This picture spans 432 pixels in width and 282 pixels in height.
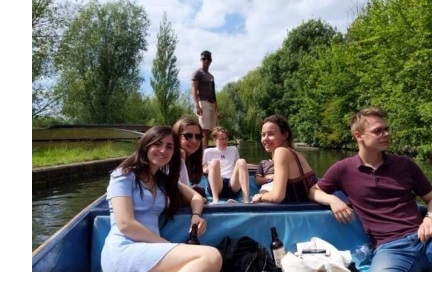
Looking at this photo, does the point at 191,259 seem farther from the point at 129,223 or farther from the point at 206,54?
the point at 206,54

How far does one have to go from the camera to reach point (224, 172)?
3.96 metres

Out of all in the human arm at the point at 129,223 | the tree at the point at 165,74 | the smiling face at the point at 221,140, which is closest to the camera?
the human arm at the point at 129,223

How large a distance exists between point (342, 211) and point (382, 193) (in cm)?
21

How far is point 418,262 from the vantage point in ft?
6.16

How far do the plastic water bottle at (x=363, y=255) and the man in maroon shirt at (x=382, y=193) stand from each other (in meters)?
0.06

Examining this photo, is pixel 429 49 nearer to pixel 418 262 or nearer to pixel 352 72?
pixel 352 72

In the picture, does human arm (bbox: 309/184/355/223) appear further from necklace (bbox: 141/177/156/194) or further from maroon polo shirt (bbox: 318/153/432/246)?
necklace (bbox: 141/177/156/194)

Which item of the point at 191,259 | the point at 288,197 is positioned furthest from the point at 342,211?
the point at 191,259

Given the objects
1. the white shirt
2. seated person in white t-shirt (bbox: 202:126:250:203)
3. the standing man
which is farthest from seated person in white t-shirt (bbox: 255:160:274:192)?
the standing man

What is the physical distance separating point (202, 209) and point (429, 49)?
10687mm

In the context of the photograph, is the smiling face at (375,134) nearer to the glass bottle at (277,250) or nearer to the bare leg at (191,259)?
the glass bottle at (277,250)

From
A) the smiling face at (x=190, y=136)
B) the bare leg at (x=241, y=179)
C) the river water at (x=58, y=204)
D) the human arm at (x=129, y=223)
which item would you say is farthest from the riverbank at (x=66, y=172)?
the human arm at (x=129, y=223)

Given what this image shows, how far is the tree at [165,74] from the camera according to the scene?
27125 mm
